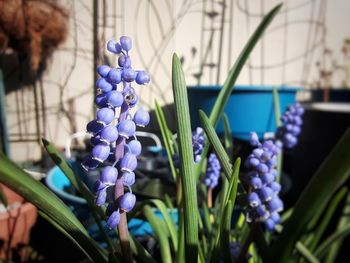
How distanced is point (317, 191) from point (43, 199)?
26 centimetres

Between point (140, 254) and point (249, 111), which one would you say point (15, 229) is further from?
point (249, 111)

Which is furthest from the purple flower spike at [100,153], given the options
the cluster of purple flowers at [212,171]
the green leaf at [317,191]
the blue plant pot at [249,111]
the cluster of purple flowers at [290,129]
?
the blue plant pot at [249,111]

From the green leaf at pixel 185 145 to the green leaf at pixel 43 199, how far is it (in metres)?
0.12

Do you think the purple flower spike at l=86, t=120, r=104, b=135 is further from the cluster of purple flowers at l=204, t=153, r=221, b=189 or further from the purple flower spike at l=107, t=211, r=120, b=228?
the cluster of purple flowers at l=204, t=153, r=221, b=189

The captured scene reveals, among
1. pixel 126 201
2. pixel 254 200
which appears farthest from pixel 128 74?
pixel 254 200

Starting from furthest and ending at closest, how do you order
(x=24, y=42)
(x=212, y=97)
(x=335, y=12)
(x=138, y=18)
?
1. (x=335, y=12)
2. (x=24, y=42)
3. (x=212, y=97)
4. (x=138, y=18)

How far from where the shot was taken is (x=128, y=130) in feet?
0.88

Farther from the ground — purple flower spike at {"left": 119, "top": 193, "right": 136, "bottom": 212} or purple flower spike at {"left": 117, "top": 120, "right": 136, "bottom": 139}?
purple flower spike at {"left": 117, "top": 120, "right": 136, "bottom": 139}

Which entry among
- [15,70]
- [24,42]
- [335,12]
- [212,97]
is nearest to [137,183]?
[212,97]

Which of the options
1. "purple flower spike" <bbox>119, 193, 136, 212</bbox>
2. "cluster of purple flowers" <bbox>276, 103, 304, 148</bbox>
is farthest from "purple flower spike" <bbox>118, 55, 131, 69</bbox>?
"cluster of purple flowers" <bbox>276, 103, 304, 148</bbox>

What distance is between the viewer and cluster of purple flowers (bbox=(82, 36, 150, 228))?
26 cm

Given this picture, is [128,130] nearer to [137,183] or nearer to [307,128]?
[137,183]

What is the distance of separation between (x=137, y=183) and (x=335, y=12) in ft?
4.81

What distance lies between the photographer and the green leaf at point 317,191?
0.26m
